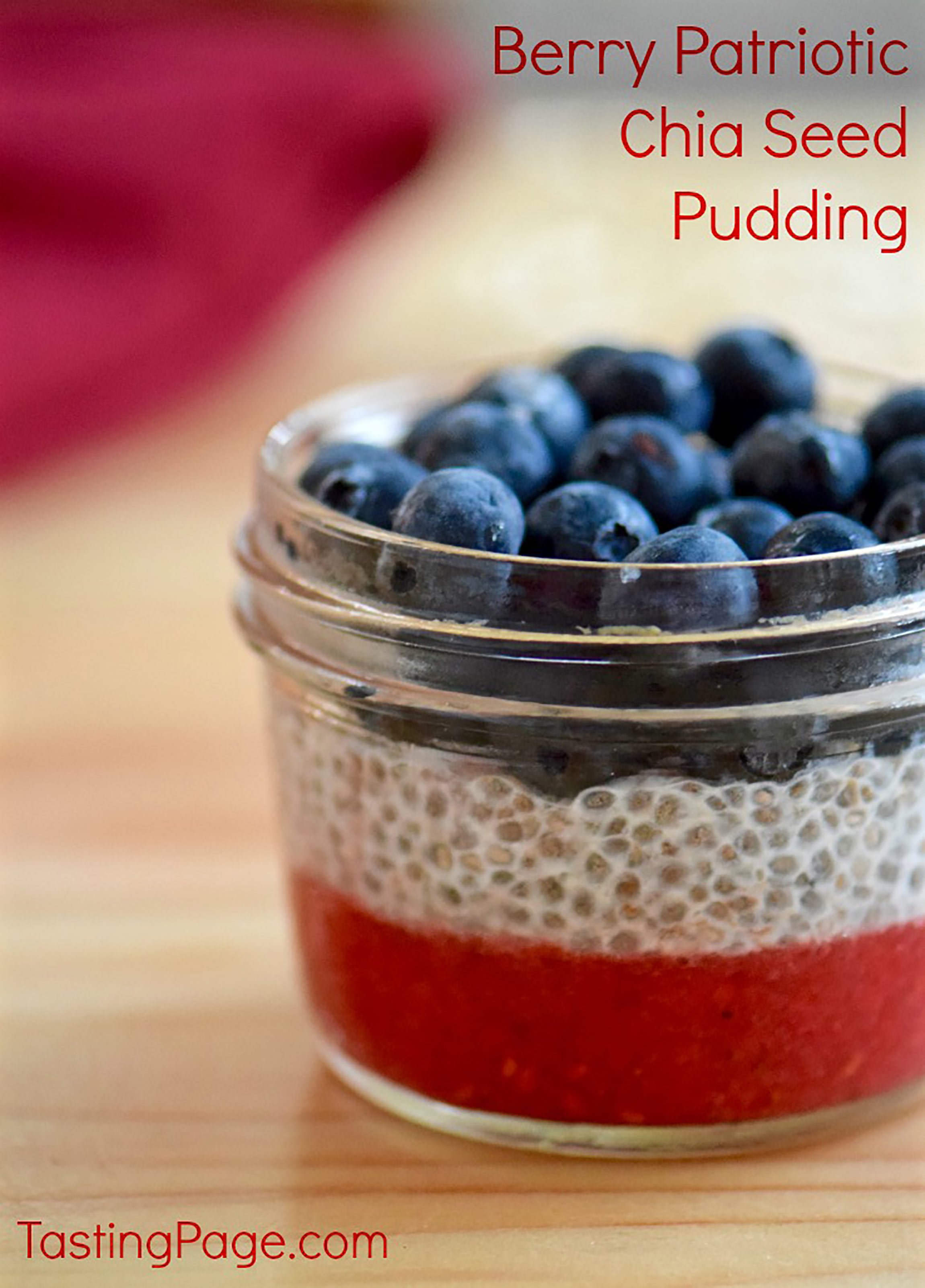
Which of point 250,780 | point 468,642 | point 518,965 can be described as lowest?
point 250,780

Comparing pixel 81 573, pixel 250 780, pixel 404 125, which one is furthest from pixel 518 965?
pixel 404 125

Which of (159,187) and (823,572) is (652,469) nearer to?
(823,572)

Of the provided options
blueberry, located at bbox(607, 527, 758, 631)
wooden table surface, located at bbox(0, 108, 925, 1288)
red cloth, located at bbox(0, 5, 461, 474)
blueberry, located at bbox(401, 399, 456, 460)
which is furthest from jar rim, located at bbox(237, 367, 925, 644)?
red cloth, located at bbox(0, 5, 461, 474)

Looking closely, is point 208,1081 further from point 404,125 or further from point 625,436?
point 404,125

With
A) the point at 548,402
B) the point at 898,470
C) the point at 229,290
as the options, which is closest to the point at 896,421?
the point at 898,470

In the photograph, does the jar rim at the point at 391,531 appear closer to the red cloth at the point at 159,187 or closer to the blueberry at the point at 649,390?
the blueberry at the point at 649,390

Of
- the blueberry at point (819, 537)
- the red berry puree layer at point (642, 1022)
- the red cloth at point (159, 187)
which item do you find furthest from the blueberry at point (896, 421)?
the red cloth at point (159, 187)
